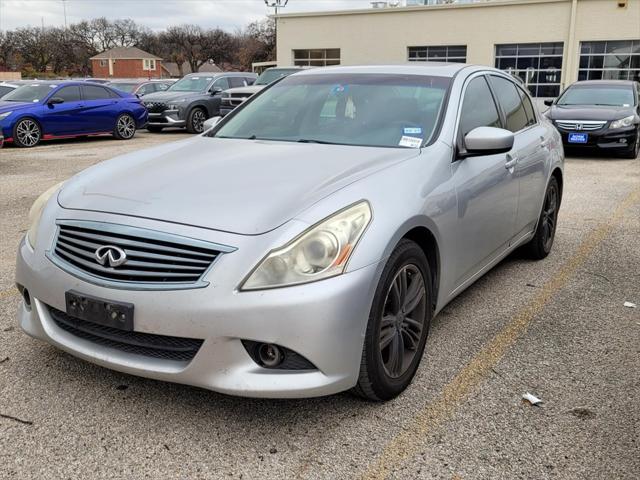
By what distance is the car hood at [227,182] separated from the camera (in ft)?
9.02

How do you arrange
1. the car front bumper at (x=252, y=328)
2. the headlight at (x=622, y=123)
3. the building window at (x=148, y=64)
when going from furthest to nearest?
the building window at (x=148, y=64), the headlight at (x=622, y=123), the car front bumper at (x=252, y=328)

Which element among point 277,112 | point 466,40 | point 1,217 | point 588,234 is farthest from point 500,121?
point 466,40

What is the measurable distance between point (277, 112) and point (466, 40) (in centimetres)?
3031

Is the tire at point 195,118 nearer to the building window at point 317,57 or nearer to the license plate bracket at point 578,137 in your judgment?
the license plate bracket at point 578,137

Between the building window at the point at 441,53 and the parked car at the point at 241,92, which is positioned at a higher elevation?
the building window at the point at 441,53

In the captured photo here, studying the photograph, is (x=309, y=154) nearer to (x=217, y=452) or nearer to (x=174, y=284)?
(x=174, y=284)

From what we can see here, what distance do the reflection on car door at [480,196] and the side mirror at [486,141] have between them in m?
0.08

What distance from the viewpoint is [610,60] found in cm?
2933

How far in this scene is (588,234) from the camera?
6.48m

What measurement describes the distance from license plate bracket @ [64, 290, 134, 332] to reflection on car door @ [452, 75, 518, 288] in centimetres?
178

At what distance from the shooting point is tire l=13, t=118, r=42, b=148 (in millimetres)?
13695

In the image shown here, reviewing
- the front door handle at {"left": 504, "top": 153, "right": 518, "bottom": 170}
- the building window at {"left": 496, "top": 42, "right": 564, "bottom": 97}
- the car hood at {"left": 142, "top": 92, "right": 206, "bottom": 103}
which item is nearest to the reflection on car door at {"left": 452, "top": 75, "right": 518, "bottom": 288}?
the front door handle at {"left": 504, "top": 153, "right": 518, "bottom": 170}

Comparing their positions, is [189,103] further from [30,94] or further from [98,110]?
[30,94]

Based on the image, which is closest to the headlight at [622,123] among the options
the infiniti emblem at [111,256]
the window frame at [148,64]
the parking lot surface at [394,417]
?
the parking lot surface at [394,417]
